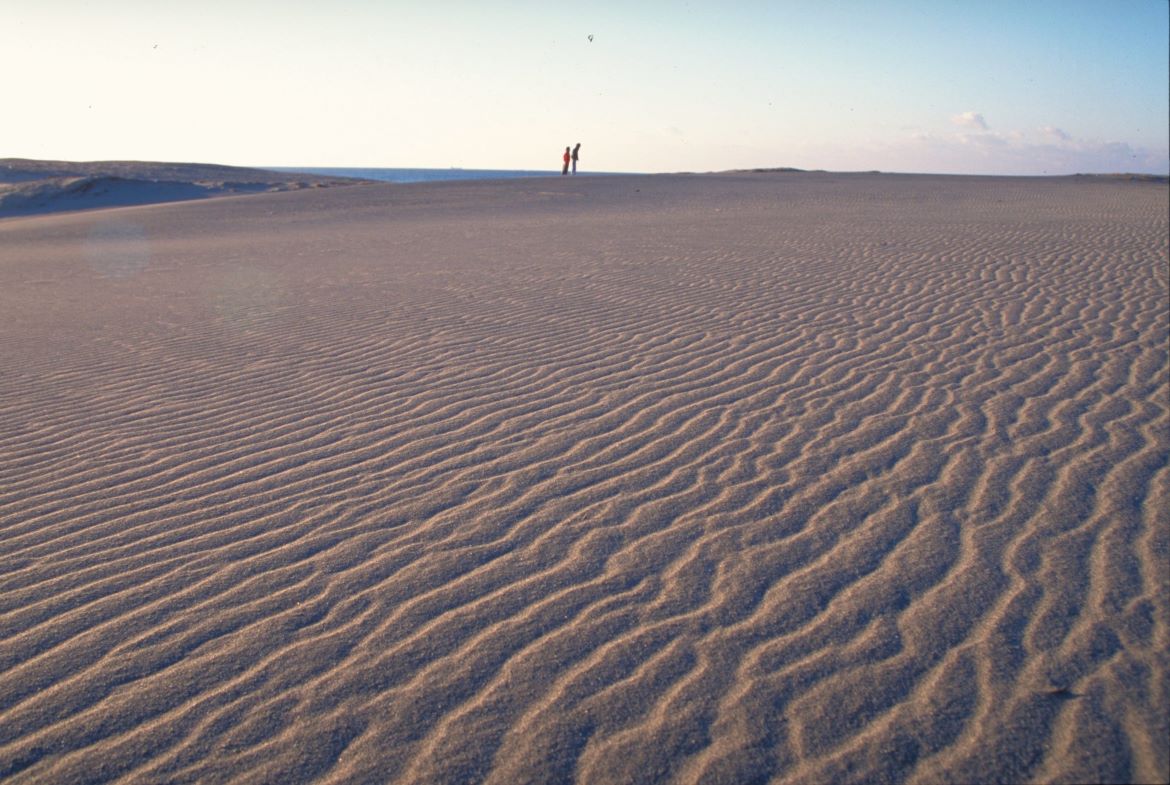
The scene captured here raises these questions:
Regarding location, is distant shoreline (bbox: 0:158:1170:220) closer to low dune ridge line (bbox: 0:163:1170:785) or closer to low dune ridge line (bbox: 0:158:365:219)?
low dune ridge line (bbox: 0:158:365:219)

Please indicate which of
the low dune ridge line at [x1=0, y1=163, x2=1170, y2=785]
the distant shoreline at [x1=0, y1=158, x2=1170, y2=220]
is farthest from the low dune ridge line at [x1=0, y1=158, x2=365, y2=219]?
the low dune ridge line at [x1=0, y1=163, x2=1170, y2=785]

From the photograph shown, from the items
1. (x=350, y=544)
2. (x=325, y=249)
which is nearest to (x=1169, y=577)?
(x=350, y=544)

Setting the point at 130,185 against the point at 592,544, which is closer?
the point at 592,544

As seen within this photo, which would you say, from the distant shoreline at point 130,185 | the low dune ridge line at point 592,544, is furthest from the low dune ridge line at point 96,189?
the low dune ridge line at point 592,544

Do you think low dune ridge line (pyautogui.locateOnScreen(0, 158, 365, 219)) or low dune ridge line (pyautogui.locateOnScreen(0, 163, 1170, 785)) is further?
low dune ridge line (pyautogui.locateOnScreen(0, 158, 365, 219))

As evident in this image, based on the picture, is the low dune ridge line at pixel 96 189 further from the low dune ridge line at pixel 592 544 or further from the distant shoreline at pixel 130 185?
the low dune ridge line at pixel 592 544

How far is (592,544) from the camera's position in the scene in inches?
154

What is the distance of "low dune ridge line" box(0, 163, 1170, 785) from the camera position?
2.71m

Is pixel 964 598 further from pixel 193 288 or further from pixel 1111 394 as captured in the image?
pixel 193 288

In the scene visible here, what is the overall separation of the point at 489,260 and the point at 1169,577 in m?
11.0

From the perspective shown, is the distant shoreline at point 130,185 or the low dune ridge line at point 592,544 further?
the distant shoreline at point 130,185

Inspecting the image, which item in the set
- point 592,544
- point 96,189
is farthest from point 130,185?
point 592,544

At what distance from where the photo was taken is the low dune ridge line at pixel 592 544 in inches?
107

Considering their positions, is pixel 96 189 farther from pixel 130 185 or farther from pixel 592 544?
pixel 592 544
